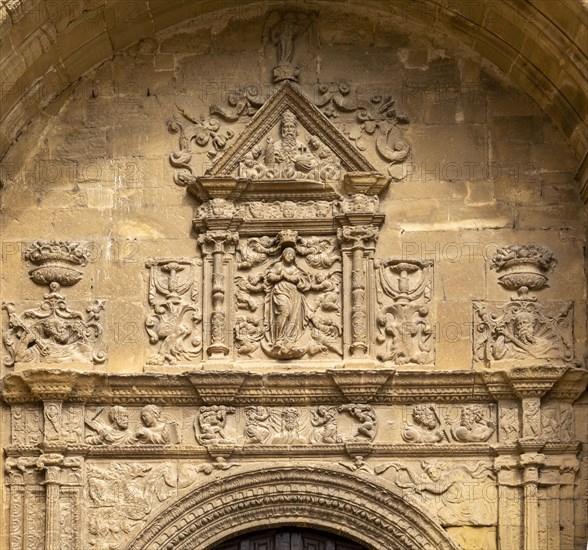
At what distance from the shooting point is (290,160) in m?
10.8

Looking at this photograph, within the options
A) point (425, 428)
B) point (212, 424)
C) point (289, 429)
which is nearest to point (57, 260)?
point (212, 424)

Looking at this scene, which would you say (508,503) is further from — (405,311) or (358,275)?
(358,275)

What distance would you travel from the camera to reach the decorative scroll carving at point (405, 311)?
10.6 metres

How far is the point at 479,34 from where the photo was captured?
10867mm

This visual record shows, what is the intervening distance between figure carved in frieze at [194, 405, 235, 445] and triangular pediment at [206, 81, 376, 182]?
62.6 inches

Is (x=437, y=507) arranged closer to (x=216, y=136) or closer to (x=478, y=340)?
(x=478, y=340)

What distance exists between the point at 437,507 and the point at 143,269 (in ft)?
8.30

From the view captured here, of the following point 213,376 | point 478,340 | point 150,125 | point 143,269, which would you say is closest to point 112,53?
point 150,125

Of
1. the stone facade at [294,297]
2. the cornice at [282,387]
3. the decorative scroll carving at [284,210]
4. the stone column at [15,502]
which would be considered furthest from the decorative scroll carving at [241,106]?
the stone column at [15,502]

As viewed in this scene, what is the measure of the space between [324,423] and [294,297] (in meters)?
0.86

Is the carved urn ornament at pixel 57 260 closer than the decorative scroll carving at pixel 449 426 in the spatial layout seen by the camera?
No

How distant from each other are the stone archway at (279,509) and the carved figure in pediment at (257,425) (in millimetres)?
224

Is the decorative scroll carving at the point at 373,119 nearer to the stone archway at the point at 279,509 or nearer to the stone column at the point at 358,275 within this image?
the stone column at the point at 358,275

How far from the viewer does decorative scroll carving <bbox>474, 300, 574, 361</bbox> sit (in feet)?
34.4
